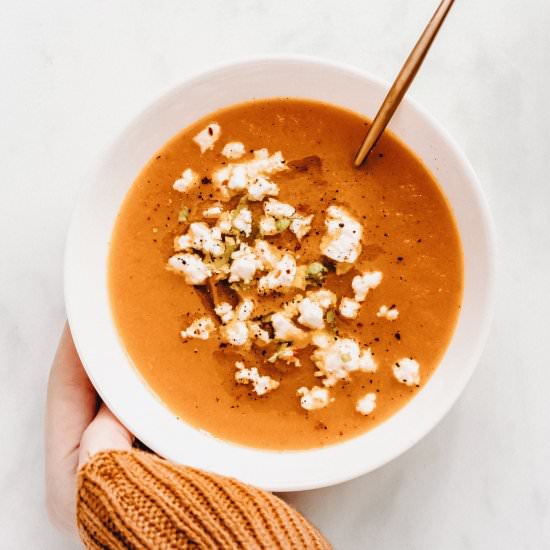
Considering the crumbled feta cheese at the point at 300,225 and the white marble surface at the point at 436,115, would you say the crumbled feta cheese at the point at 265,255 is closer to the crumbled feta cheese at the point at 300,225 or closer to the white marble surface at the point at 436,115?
the crumbled feta cheese at the point at 300,225

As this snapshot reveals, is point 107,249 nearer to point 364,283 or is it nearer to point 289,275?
point 289,275

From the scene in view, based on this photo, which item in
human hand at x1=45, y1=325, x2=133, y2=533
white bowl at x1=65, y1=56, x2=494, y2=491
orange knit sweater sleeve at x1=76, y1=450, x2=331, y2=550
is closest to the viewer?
orange knit sweater sleeve at x1=76, y1=450, x2=331, y2=550

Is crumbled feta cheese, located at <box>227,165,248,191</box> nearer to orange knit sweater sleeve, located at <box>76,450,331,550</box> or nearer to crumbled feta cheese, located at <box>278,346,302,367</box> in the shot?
crumbled feta cheese, located at <box>278,346,302,367</box>

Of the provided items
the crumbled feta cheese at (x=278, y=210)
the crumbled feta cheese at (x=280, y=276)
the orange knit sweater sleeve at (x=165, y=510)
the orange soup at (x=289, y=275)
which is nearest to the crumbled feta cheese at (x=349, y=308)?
the orange soup at (x=289, y=275)

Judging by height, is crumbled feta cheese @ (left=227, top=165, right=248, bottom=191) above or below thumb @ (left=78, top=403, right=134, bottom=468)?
above

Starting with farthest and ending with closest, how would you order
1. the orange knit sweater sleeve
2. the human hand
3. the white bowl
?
1. the human hand
2. the white bowl
3. the orange knit sweater sleeve

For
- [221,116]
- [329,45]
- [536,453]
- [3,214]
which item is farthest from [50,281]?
[536,453]

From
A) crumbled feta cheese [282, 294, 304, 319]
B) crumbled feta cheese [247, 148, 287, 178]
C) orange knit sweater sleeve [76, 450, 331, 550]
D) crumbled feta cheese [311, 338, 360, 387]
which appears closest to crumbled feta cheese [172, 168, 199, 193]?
crumbled feta cheese [247, 148, 287, 178]

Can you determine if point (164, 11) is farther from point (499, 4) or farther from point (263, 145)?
point (499, 4)
